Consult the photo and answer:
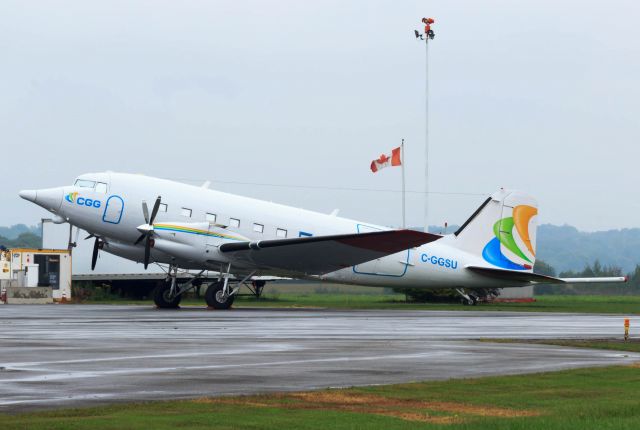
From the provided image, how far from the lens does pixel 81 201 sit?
46.6m

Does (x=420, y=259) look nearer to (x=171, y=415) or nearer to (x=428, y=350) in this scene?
(x=428, y=350)

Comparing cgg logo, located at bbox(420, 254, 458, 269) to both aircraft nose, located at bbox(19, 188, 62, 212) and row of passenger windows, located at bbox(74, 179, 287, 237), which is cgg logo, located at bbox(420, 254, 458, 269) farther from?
aircraft nose, located at bbox(19, 188, 62, 212)

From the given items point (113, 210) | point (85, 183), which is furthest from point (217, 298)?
point (85, 183)

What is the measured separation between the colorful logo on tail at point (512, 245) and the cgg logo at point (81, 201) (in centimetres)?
1937

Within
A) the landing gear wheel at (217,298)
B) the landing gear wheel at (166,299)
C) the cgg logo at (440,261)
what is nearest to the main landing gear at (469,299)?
the cgg logo at (440,261)

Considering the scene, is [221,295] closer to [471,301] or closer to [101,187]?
[101,187]

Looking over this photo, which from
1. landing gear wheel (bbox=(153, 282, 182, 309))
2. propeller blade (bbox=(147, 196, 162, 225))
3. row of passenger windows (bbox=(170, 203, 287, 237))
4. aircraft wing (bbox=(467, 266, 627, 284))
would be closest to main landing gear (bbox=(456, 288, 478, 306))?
aircraft wing (bbox=(467, 266, 627, 284))

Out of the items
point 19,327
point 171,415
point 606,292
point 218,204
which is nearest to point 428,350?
point 171,415

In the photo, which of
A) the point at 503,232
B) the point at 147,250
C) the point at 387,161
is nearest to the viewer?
the point at 147,250

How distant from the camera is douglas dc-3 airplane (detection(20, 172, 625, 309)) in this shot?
45750mm

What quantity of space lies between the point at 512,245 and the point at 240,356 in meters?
34.3

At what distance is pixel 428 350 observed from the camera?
75.9 ft

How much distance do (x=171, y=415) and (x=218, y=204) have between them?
34991 millimetres

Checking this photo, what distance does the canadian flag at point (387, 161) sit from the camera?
7696cm
